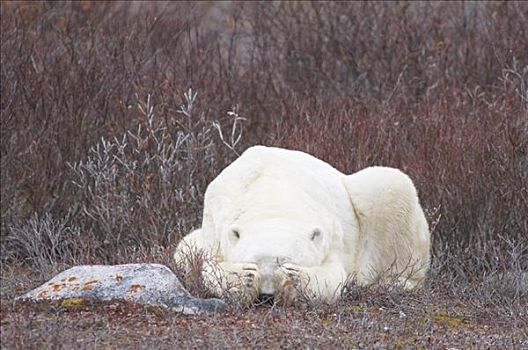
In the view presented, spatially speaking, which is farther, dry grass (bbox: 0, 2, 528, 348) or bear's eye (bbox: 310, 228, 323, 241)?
bear's eye (bbox: 310, 228, 323, 241)

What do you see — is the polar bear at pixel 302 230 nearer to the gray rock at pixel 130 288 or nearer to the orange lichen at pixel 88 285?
the gray rock at pixel 130 288

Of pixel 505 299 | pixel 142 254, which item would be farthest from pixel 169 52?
pixel 505 299

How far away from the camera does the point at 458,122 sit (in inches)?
397

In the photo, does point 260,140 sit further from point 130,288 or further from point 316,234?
point 130,288

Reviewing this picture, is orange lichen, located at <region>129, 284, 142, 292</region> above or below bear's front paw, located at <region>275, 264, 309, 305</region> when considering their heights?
below

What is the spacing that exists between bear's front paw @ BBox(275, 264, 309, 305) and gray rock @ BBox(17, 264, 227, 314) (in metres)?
0.31

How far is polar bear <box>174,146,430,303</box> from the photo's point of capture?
6508 mm

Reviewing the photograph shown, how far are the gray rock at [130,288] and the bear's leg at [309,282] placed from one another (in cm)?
33

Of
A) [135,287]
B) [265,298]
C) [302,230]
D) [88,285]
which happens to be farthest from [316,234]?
[88,285]

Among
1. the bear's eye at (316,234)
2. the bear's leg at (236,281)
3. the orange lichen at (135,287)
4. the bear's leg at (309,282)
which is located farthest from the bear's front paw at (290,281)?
the orange lichen at (135,287)

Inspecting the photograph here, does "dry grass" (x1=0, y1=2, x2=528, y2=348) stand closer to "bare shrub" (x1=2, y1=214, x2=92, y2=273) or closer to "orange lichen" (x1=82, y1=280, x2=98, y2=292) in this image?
"bare shrub" (x1=2, y1=214, x2=92, y2=273)

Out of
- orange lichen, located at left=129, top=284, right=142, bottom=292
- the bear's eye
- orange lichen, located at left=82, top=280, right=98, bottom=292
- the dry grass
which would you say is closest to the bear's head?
the bear's eye

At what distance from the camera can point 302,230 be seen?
669cm

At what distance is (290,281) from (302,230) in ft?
1.14
